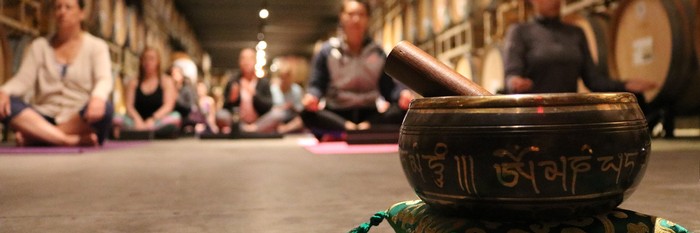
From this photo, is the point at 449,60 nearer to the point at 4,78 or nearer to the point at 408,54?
the point at 4,78

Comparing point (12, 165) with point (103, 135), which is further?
point (103, 135)

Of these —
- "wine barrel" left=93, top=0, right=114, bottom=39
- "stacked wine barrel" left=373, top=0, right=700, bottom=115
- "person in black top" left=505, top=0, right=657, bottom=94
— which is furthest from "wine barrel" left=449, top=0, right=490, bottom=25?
"wine barrel" left=93, top=0, right=114, bottom=39

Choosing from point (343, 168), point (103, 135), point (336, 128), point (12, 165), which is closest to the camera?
point (343, 168)

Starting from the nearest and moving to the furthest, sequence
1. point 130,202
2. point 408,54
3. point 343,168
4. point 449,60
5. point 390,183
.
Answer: point 408,54, point 130,202, point 390,183, point 343,168, point 449,60

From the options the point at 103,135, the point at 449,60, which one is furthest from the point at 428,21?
the point at 103,135

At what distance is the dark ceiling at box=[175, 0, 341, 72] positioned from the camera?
15734mm

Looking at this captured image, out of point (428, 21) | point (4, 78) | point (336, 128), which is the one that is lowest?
point (336, 128)

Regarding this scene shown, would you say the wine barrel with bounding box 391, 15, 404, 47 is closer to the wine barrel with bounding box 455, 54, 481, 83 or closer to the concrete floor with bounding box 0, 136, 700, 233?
the wine barrel with bounding box 455, 54, 481, 83

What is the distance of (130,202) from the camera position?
5.90ft

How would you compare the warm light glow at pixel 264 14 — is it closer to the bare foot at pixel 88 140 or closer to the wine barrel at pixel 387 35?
the wine barrel at pixel 387 35

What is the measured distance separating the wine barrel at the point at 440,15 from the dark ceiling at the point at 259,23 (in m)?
5.93

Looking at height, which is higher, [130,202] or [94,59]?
[94,59]

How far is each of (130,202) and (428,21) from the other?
27.5 feet

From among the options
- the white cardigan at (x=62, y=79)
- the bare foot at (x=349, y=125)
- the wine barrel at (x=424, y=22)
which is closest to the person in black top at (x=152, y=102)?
the white cardigan at (x=62, y=79)
